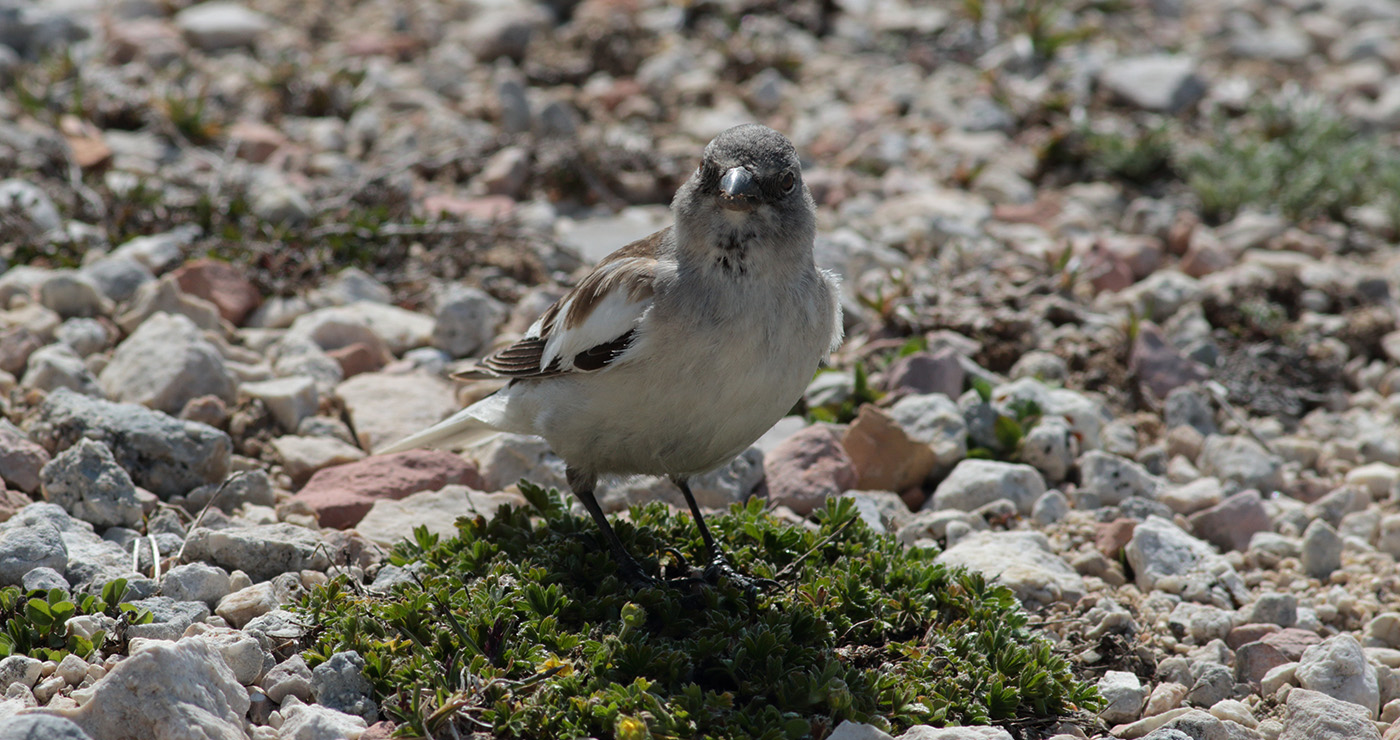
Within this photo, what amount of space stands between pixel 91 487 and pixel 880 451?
2.98 metres

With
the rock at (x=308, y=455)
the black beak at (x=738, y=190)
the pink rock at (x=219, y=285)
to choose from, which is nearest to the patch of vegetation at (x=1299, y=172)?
the black beak at (x=738, y=190)

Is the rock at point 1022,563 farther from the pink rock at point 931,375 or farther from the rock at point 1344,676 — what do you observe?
the pink rock at point 931,375

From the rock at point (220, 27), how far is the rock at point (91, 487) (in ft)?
19.9

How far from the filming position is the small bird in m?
3.95

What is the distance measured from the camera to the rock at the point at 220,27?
9578 mm

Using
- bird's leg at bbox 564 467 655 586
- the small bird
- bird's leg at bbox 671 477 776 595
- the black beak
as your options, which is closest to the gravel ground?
bird's leg at bbox 564 467 655 586

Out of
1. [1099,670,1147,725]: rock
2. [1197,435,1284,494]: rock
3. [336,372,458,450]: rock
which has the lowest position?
[1197,435,1284,494]: rock

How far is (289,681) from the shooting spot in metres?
3.48

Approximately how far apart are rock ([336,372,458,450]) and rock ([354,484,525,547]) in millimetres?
559

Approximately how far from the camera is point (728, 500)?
5082mm

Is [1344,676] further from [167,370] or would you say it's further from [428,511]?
[167,370]

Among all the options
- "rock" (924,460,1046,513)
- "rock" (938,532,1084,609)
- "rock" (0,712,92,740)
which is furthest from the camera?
"rock" (924,460,1046,513)

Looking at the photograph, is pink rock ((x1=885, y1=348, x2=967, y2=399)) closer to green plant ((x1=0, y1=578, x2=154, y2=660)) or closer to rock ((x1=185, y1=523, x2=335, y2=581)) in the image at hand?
rock ((x1=185, y1=523, x2=335, y2=581))

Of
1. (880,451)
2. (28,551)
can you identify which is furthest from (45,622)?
(880,451)
